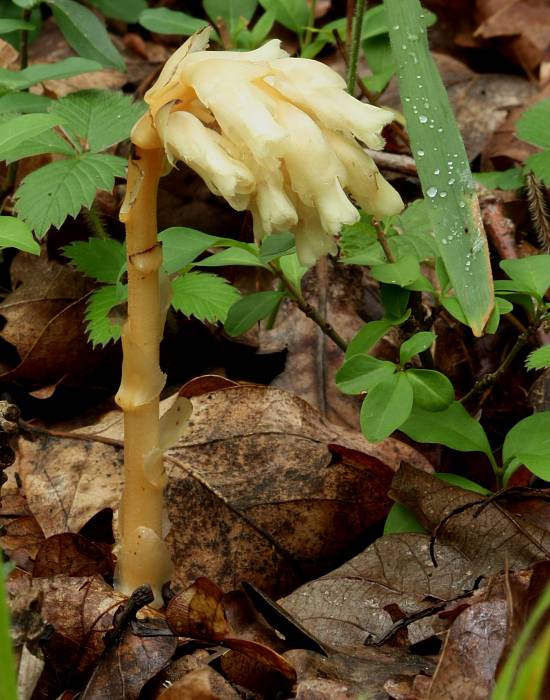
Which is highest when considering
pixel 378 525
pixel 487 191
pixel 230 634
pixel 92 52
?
pixel 92 52

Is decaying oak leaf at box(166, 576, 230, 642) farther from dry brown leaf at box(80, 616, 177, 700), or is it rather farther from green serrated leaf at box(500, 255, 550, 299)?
green serrated leaf at box(500, 255, 550, 299)

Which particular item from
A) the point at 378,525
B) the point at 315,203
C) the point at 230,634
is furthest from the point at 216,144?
the point at 378,525

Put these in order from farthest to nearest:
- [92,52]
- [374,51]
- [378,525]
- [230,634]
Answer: [374,51] < [92,52] < [378,525] < [230,634]

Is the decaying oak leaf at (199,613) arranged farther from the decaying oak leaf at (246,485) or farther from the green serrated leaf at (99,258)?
the green serrated leaf at (99,258)

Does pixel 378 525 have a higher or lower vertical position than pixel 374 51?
lower

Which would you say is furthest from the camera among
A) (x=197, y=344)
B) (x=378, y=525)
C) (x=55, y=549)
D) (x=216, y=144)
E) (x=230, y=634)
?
(x=197, y=344)

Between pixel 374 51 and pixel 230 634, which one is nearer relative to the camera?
pixel 230 634

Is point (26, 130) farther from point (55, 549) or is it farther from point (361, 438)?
point (361, 438)

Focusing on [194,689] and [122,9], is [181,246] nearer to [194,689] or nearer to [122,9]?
[194,689]
